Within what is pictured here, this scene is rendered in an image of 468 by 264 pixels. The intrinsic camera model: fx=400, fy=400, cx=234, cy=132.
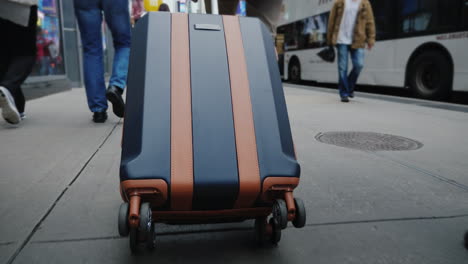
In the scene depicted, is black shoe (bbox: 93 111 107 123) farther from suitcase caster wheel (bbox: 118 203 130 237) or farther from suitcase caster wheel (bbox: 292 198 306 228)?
suitcase caster wheel (bbox: 292 198 306 228)

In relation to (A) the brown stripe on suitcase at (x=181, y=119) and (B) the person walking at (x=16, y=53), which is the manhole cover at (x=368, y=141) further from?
(B) the person walking at (x=16, y=53)

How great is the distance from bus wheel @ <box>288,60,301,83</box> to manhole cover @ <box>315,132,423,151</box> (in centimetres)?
926

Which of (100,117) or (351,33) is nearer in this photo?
(100,117)

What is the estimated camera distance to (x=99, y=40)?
392 cm

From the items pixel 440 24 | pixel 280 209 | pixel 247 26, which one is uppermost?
pixel 440 24

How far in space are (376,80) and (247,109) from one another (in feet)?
26.1

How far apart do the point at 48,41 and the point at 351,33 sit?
18.3ft

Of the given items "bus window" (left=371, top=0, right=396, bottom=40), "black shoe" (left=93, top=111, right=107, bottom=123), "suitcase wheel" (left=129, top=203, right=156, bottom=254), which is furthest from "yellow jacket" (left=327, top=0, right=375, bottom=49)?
"suitcase wheel" (left=129, top=203, right=156, bottom=254)

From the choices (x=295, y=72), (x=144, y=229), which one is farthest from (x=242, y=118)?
(x=295, y=72)

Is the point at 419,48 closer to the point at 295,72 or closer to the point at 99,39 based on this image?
the point at 295,72

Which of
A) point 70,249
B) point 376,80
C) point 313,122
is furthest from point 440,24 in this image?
point 70,249

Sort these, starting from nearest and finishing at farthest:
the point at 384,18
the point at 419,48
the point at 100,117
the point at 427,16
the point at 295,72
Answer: the point at 100,117, the point at 427,16, the point at 419,48, the point at 384,18, the point at 295,72

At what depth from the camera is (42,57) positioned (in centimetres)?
734

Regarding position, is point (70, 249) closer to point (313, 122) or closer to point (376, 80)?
point (313, 122)
